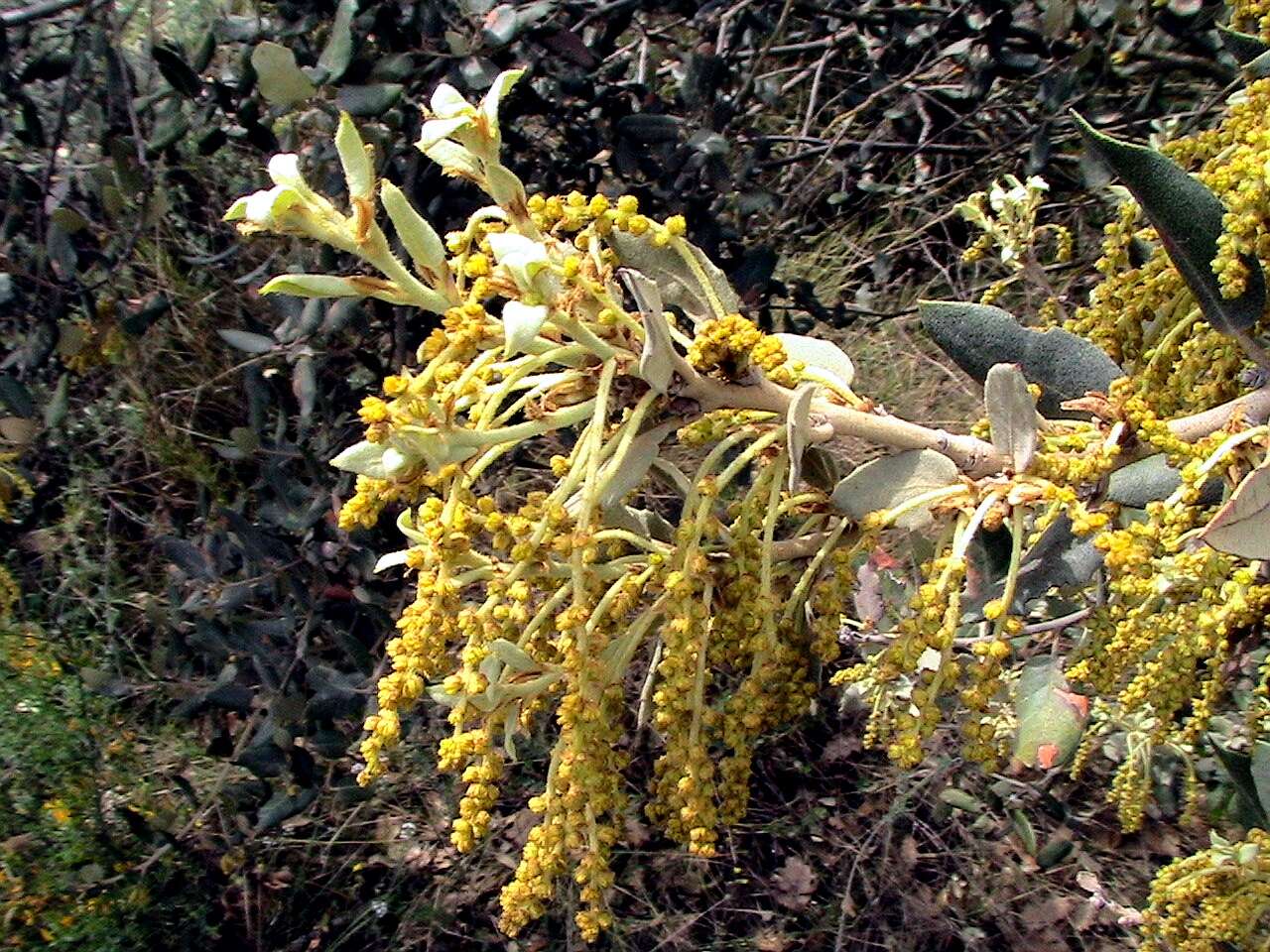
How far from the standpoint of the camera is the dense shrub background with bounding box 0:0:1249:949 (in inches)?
64.0

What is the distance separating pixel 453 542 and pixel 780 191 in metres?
2.13

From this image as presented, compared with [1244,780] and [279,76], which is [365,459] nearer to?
[279,76]

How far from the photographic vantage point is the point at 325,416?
168cm

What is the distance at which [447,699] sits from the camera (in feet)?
2.84

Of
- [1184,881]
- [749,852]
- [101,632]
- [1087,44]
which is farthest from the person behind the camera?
[101,632]

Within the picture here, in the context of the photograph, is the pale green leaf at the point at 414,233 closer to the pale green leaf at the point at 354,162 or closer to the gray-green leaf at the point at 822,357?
the pale green leaf at the point at 354,162

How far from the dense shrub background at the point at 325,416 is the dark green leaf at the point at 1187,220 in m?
0.83

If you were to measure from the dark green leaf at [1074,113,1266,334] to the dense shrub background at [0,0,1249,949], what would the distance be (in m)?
→ 0.83

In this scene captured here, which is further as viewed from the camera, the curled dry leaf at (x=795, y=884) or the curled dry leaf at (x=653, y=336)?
the curled dry leaf at (x=795, y=884)

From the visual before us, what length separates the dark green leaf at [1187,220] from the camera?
2.84 feet

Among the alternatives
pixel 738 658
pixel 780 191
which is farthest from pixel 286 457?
pixel 780 191

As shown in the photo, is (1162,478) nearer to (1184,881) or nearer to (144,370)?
(1184,881)

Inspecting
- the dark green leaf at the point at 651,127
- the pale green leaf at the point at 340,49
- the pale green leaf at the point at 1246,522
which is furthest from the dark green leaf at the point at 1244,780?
the pale green leaf at the point at 340,49

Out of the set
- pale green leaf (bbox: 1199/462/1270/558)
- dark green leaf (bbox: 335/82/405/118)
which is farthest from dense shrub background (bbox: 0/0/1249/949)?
pale green leaf (bbox: 1199/462/1270/558)
